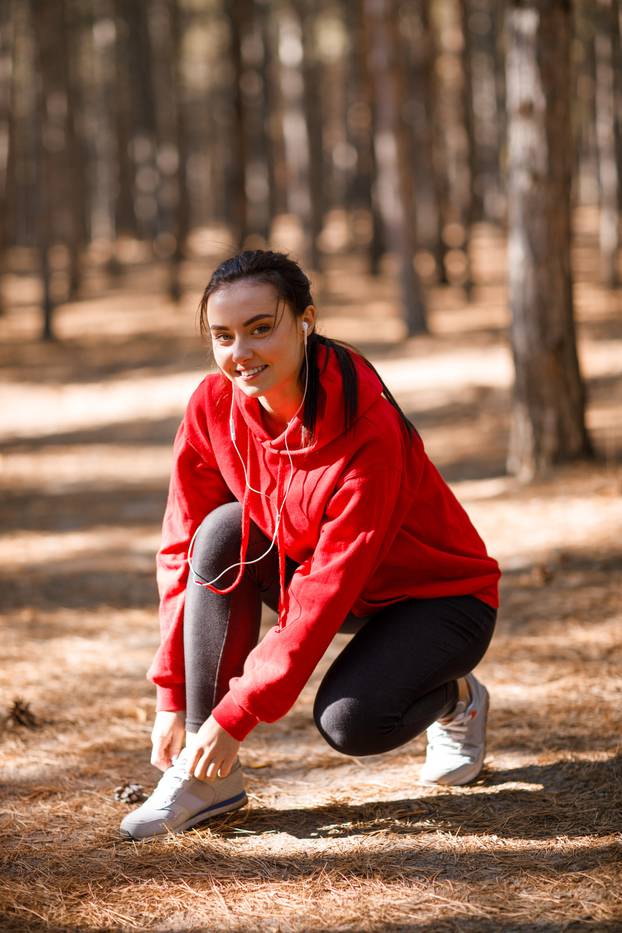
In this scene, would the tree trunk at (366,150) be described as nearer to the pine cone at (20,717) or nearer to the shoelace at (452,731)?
the pine cone at (20,717)

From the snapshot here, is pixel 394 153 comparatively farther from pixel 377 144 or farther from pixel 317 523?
pixel 317 523

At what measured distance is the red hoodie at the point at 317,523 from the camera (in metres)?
2.50

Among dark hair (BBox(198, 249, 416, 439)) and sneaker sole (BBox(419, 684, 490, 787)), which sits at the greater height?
dark hair (BBox(198, 249, 416, 439))

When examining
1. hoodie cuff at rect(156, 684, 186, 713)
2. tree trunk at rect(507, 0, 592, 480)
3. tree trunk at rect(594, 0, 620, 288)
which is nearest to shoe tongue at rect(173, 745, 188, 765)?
hoodie cuff at rect(156, 684, 186, 713)

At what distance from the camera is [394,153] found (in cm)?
1160

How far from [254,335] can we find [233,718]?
93 cm

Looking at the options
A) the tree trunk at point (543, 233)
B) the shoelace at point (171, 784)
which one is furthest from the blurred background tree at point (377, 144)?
the shoelace at point (171, 784)

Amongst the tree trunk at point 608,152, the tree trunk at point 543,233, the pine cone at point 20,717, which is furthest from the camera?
the tree trunk at point 608,152

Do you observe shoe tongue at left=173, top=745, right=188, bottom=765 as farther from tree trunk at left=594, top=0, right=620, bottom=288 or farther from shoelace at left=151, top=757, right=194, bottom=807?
tree trunk at left=594, top=0, right=620, bottom=288

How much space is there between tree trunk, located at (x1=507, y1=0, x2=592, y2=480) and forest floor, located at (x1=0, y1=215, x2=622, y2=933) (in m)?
0.37

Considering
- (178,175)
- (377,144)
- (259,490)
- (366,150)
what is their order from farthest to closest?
(366,150) → (178,175) → (377,144) → (259,490)

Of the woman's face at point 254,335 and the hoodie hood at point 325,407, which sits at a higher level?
the woman's face at point 254,335

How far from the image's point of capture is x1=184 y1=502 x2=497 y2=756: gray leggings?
2666mm

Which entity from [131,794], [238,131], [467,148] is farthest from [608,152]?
[131,794]
